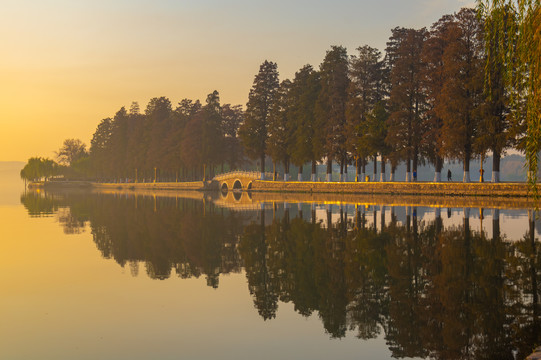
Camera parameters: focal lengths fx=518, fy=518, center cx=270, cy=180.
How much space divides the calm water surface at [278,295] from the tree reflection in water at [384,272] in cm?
5

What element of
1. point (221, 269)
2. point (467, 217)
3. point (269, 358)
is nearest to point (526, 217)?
point (467, 217)

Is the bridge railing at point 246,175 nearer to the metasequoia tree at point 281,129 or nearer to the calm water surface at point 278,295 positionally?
the metasequoia tree at point 281,129

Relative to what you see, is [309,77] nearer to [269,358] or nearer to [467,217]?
[467,217]

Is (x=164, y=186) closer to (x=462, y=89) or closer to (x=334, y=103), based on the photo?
(x=334, y=103)

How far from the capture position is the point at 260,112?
9144 cm

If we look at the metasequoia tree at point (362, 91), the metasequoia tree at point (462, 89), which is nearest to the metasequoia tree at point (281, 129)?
the metasequoia tree at point (362, 91)

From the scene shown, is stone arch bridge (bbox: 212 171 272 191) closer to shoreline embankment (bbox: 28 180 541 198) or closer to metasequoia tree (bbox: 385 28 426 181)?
shoreline embankment (bbox: 28 180 541 198)

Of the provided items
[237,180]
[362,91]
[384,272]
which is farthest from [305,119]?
[384,272]

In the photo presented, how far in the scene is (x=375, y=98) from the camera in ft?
229

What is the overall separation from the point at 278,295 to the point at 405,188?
165 feet

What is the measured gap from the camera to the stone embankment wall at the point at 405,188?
48938 millimetres

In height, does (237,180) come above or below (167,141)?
below

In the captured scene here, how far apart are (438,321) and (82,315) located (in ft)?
26.1

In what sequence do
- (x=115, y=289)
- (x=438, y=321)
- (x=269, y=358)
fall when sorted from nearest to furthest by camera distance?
(x=269, y=358) < (x=438, y=321) < (x=115, y=289)
